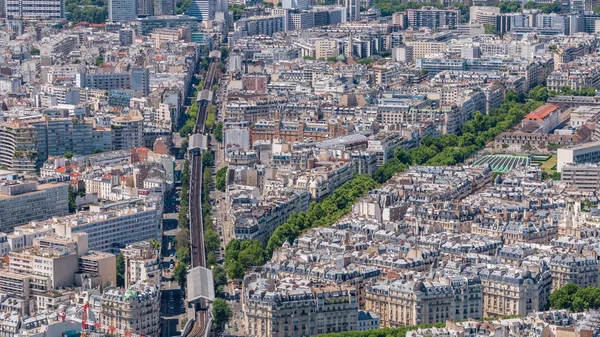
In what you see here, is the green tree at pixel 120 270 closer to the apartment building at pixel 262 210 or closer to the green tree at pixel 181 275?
the green tree at pixel 181 275

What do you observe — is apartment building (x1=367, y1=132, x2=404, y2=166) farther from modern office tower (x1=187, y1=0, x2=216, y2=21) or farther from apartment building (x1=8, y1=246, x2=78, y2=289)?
modern office tower (x1=187, y1=0, x2=216, y2=21)

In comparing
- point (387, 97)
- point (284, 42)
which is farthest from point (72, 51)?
point (387, 97)

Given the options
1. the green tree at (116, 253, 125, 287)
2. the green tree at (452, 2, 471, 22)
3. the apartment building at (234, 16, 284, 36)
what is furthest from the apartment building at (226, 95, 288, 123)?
the green tree at (452, 2, 471, 22)

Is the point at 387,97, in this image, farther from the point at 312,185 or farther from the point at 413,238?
the point at 413,238

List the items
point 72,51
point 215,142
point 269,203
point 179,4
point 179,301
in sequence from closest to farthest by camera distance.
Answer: point 179,301 < point 269,203 < point 215,142 < point 72,51 < point 179,4

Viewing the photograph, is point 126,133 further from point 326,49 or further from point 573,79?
point 326,49
